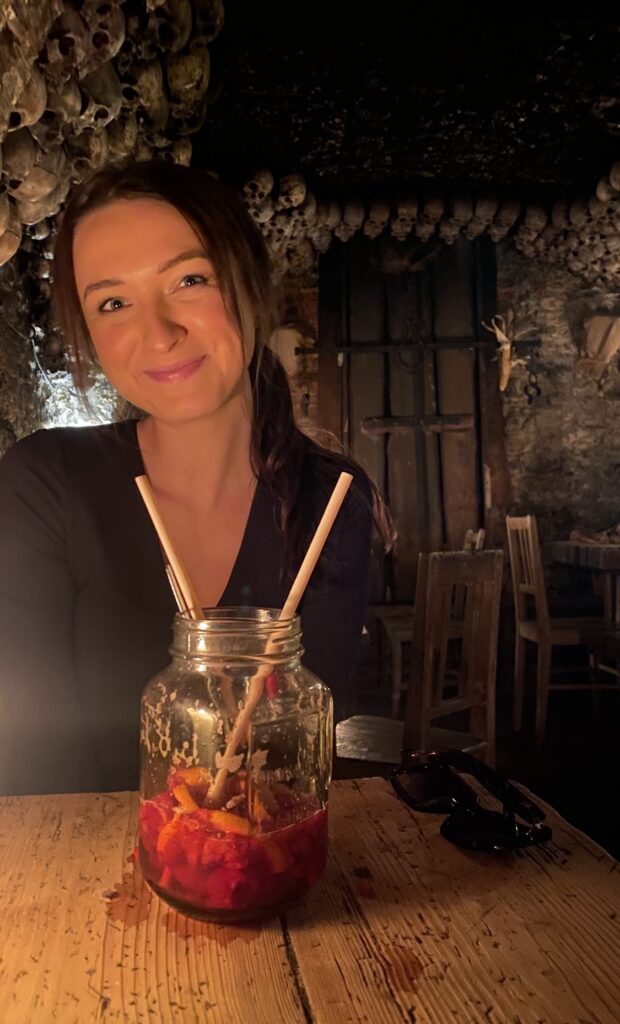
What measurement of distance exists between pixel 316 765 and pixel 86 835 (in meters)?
0.29

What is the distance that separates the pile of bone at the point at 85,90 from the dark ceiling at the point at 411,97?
0.63 metres

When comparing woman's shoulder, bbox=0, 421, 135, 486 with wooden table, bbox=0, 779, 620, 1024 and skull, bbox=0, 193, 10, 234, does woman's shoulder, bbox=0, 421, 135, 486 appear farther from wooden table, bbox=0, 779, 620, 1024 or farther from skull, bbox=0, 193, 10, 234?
wooden table, bbox=0, 779, 620, 1024

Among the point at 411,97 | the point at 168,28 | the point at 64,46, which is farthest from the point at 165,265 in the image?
the point at 411,97

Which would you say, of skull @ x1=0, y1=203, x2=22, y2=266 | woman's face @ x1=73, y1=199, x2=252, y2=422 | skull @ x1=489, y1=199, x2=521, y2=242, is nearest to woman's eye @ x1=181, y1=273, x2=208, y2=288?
woman's face @ x1=73, y1=199, x2=252, y2=422

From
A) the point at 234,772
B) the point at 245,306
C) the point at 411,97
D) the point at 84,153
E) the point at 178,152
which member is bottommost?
the point at 234,772

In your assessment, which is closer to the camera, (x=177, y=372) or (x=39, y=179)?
(x=177, y=372)

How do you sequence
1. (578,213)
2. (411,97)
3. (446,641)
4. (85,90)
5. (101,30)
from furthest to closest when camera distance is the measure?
(578,213)
(411,97)
(446,641)
(85,90)
(101,30)

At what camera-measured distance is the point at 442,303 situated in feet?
15.3

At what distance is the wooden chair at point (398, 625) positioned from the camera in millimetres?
3658

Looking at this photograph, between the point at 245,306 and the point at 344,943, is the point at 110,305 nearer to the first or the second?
the point at 245,306

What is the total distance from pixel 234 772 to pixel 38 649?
0.71 metres

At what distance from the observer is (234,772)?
0.54 meters

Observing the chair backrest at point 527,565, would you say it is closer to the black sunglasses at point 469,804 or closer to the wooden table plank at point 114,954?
the black sunglasses at point 469,804

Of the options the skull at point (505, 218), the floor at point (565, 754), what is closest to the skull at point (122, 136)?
the floor at point (565, 754)
